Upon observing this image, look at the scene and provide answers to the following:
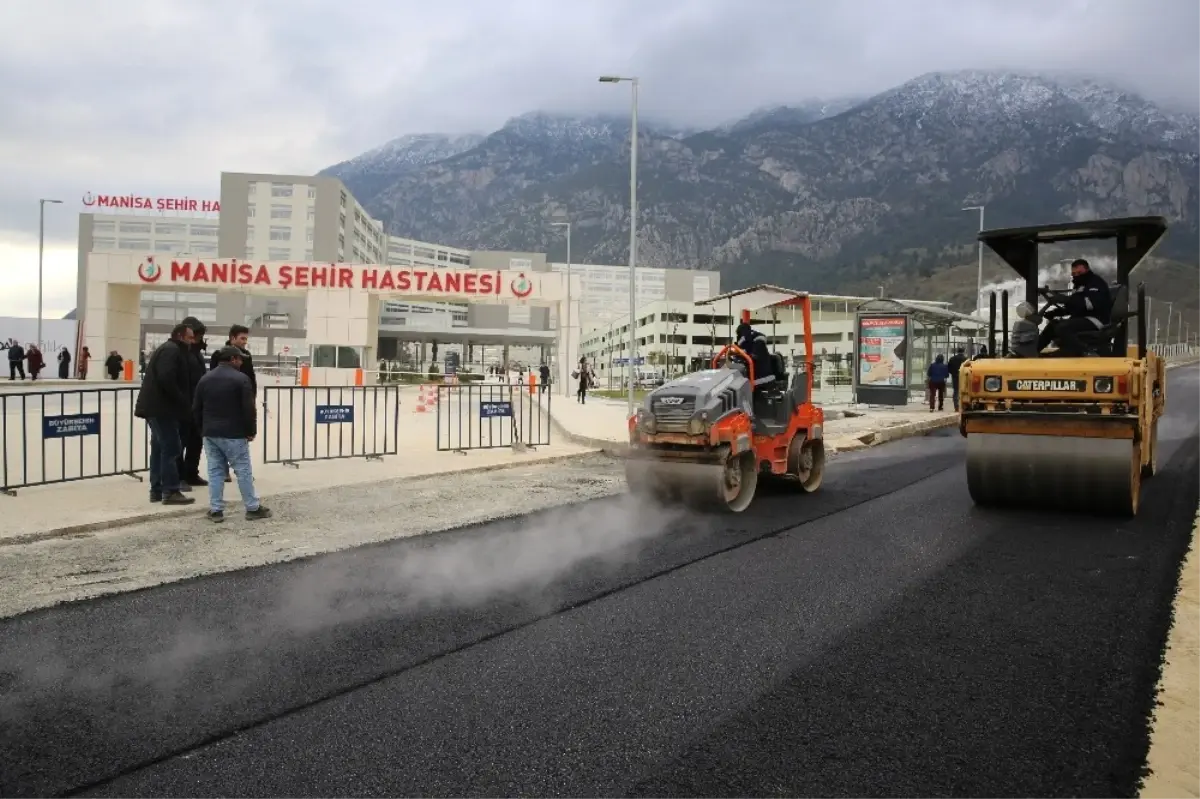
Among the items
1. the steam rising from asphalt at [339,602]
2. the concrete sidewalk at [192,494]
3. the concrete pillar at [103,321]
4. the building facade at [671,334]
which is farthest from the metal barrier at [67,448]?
the building facade at [671,334]

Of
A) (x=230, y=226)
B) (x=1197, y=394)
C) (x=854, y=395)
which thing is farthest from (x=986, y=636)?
(x=230, y=226)

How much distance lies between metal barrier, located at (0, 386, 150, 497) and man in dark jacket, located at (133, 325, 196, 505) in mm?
483

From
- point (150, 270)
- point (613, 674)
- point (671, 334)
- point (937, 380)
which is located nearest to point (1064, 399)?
point (613, 674)

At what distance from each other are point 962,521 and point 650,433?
3144 mm

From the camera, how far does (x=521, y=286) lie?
36.0 metres

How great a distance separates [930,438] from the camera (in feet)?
58.7

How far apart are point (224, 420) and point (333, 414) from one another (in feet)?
15.3

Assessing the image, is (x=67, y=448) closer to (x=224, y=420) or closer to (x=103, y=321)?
(x=224, y=420)

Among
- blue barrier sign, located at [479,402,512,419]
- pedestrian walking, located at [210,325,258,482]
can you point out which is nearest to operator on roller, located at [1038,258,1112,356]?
pedestrian walking, located at [210,325,258,482]

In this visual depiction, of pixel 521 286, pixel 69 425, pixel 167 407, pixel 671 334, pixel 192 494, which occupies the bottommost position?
pixel 192 494

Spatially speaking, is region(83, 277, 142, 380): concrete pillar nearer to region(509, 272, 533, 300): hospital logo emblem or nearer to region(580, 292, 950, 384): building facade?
region(509, 272, 533, 300): hospital logo emblem

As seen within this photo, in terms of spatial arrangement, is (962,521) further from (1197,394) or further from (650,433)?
(1197,394)

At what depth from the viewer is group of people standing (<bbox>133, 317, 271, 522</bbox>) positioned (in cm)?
787

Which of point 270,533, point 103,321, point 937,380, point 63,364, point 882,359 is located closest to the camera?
point 270,533
